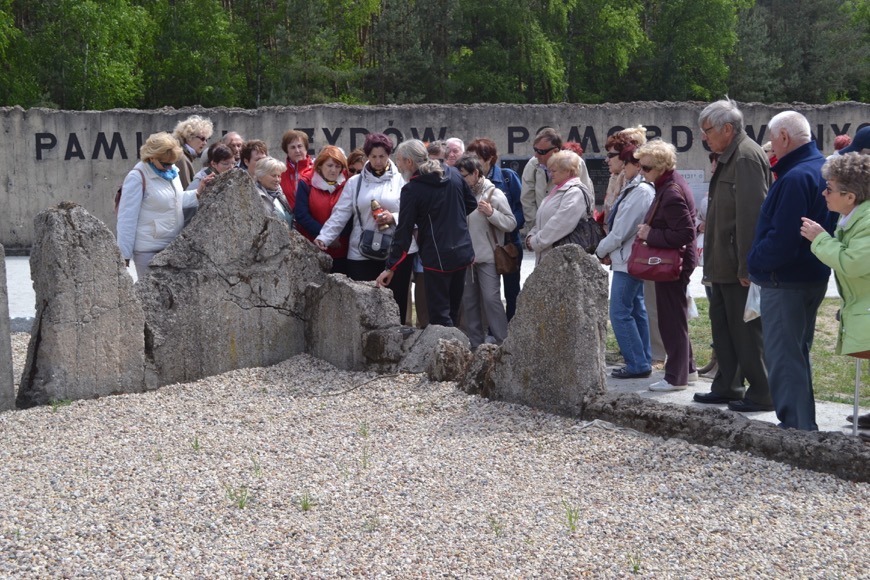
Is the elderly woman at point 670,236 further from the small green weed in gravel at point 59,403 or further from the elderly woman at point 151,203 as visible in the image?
the small green weed in gravel at point 59,403

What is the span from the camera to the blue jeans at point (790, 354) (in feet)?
19.1

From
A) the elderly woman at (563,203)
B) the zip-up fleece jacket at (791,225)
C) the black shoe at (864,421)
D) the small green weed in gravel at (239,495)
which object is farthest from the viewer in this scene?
the elderly woman at (563,203)

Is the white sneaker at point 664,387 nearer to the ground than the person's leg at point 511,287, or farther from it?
nearer to the ground

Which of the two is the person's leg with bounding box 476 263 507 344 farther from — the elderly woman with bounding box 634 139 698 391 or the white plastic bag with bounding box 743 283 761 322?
the white plastic bag with bounding box 743 283 761 322

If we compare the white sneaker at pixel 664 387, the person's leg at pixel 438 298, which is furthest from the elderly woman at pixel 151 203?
the white sneaker at pixel 664 387

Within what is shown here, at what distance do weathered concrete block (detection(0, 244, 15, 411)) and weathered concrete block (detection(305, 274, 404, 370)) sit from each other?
2197 millimetres

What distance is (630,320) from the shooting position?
24.6ft

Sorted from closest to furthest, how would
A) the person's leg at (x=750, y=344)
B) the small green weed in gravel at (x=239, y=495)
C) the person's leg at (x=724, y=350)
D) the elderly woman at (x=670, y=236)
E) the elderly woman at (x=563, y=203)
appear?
the small green weed in gravel at (x=239, y=495) → the person's leg at (x=750, y=344) → the person's leg at (x=724, y=350) → the elderly woman at (x=670, y=236) → the elderly woman at (x=563, y=203)

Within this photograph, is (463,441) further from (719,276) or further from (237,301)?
(237,301)

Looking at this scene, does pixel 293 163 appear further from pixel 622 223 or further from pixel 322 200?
pixel 622 223

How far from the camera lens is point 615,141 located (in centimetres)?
789

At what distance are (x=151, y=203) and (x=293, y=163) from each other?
1.64 m

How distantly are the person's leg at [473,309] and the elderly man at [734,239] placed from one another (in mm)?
2350

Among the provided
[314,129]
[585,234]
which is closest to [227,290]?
[585,234]
